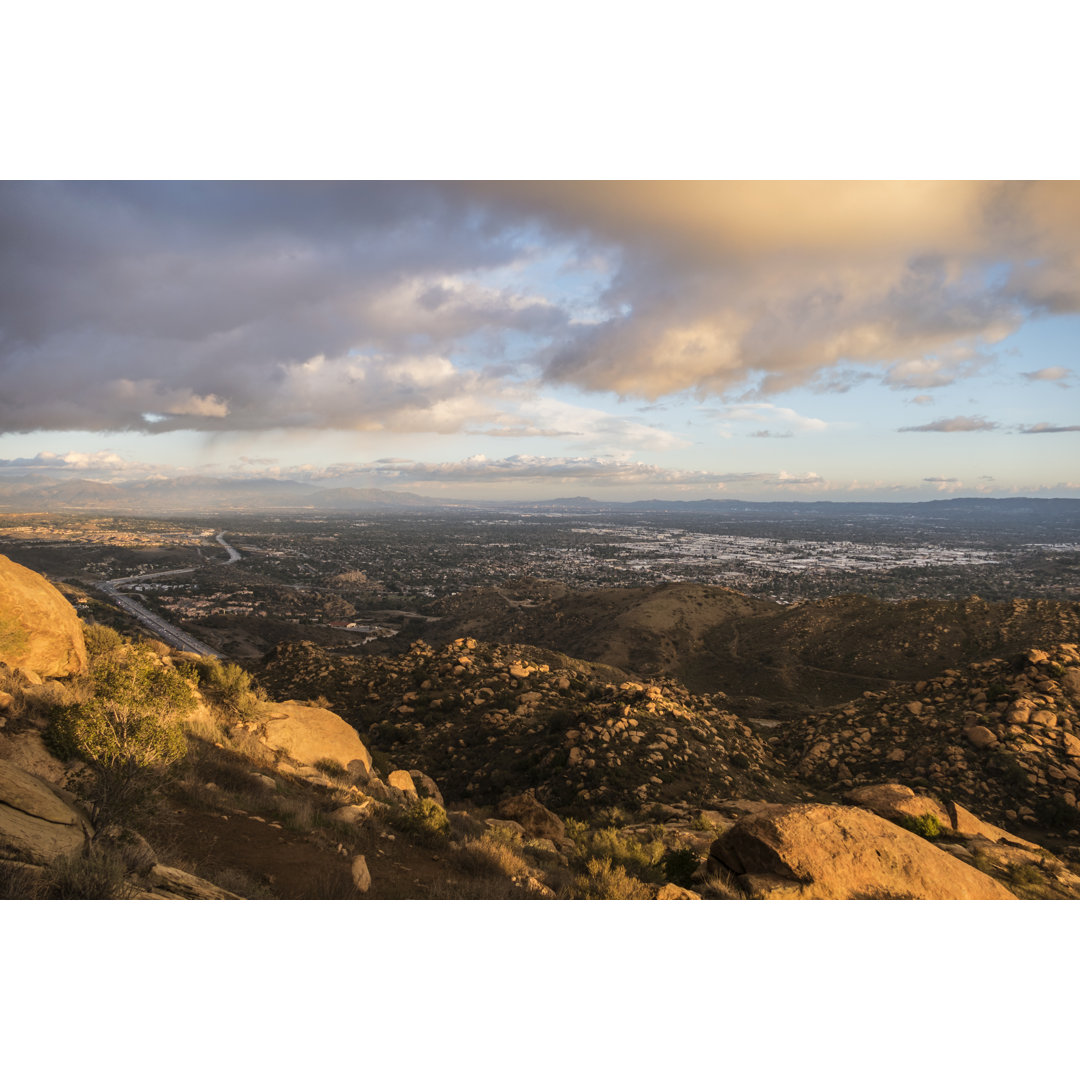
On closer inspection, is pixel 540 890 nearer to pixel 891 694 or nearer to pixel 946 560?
pixel 891 694

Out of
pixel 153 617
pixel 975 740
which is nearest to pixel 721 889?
pixel 975 740

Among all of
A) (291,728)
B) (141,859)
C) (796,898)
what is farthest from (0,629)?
(796,898)

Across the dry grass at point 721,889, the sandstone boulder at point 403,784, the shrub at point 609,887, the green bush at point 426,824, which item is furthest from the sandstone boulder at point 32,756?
the dry grass at point 721,889

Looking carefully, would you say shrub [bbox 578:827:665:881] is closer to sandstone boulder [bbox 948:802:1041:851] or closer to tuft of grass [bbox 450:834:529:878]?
tuft of grass [bbox 450:834:529:878]

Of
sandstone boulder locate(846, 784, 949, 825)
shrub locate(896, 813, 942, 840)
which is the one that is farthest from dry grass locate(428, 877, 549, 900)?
shrub locate(896, 813, 942, 840)

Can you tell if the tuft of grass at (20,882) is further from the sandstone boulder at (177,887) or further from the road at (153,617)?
the road at (153,617)

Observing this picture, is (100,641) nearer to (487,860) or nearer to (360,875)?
(360,875)
